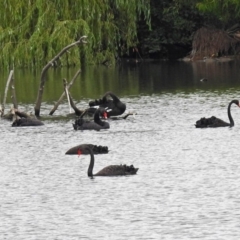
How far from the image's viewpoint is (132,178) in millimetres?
21578

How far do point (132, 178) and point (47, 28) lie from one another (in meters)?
25.2

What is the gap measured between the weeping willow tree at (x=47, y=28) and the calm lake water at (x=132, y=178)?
23.0 feet

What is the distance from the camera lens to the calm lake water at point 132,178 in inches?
682

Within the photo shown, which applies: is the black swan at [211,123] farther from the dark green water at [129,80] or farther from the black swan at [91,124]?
the dark green water at [129,80]

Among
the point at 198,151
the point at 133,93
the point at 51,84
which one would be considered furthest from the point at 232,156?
the point at 51,84

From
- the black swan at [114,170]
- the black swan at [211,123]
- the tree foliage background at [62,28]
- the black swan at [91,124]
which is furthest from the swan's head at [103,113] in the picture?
the tree foliage background at [62,28]

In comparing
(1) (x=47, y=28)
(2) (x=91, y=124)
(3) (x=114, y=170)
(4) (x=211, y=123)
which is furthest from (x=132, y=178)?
(1) (x=47, y=28)

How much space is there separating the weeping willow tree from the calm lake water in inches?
276

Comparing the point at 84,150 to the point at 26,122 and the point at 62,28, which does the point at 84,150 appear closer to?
the point at 26,122

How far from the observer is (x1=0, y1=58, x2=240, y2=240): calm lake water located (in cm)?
1733

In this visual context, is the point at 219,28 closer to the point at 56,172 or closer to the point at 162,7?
the point at 162,7

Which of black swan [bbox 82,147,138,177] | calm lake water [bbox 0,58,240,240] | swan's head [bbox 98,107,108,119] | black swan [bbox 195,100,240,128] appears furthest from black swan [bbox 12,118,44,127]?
black swan [bbox 82,147,138,177]

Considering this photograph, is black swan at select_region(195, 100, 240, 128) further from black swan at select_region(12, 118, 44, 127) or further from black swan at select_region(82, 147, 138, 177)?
black swan at select_region(82, 147, 138, 177)

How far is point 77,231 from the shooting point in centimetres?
1709
